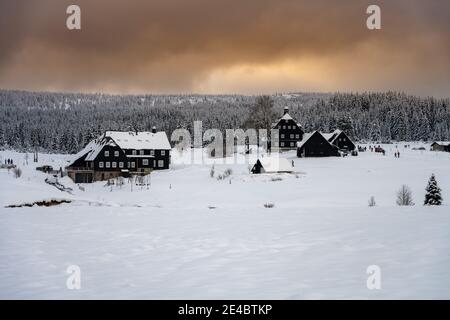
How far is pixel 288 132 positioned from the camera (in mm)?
88688

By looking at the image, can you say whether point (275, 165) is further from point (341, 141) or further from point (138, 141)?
point (341, 141)

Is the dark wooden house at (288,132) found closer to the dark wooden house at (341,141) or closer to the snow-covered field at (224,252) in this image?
the dark wooden house at (341,141)

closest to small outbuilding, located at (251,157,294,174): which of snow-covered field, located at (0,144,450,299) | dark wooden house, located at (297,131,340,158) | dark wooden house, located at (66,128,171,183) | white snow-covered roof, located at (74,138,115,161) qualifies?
dark wooden house, located at (297,131,340,158)

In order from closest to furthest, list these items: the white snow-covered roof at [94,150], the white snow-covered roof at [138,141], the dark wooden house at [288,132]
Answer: the white snow-covered roof at [94,150] < the white snow-covered roof at [138,141] < the dark wooden house at [288,132]

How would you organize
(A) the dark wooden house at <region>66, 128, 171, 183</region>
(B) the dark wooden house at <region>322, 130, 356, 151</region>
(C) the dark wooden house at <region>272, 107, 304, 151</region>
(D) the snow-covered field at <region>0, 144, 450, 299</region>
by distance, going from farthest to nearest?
(C) the dark wooden house at <region>272, 107, 304, 151</region> < (B) the dark wooden house at <region>322, 130, 356, 151</region> < (A) the dark wooden house at <region>66, 128, 171, 183</region> < (D) the snow-covered field at <region>0, 144, 450, 299</region>

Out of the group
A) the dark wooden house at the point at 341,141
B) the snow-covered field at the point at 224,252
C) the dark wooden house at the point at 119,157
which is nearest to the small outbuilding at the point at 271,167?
the dark wooden house at the point at 119,157

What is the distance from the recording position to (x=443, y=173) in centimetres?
4991

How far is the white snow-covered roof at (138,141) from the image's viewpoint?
238 ft

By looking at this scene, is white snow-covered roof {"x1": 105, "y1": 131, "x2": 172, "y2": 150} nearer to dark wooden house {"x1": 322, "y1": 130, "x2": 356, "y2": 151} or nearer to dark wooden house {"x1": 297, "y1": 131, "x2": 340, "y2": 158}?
dark wooden house {"x1": 297, "y1": 131, "x2": 340, "y2": 158}

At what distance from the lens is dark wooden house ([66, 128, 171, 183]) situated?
67.4 metres

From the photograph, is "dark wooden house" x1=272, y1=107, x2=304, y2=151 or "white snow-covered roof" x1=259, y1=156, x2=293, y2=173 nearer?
"white snow-covered roof" x1=259, y1=156, x2=293, y2=173

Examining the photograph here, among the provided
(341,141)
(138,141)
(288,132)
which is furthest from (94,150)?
(341,141)

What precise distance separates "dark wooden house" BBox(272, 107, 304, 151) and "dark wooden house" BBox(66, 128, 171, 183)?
25.0 m
